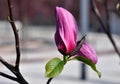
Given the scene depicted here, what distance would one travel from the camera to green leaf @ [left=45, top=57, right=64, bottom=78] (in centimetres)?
86

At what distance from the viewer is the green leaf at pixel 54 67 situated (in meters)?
0.86

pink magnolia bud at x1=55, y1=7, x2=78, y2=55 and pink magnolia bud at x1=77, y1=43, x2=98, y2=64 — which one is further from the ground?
pink magnolia bud at x1=55, y1=7, x2=78, y2=55

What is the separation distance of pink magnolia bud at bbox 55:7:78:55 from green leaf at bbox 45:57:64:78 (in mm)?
22

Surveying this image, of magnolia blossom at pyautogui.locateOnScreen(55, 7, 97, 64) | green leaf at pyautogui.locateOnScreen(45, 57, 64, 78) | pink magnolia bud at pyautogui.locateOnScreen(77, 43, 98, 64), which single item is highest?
magnolia blossom at pyautogui.locateOnScreen(55, 7, 97, 64)

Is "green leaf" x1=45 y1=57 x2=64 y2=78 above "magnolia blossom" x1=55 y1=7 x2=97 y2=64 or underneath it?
underneath

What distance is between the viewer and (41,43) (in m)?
20.9

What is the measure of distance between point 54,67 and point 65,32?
0.22 feet

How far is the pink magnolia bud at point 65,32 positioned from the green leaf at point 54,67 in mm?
22

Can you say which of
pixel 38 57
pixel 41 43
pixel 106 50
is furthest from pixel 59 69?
pixel 41 43

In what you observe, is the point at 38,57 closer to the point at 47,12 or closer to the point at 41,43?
the point at 41,43

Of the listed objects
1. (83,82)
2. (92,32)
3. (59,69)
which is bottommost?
(92,32)

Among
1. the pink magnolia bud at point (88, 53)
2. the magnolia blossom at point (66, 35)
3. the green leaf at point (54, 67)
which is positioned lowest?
the green leaf at point (54, 67)

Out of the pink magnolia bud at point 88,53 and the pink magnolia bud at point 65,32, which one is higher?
the pink magnolia bud at point 65,32

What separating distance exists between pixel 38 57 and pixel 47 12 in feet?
45.6
